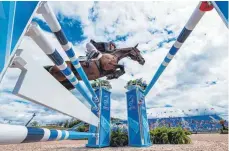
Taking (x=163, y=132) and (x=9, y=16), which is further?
(x=163, y=132)

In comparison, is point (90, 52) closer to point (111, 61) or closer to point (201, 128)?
point (111, 61)

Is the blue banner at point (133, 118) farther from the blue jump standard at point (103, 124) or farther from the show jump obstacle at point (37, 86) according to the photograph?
the show jump obstacle at point (37, 86)

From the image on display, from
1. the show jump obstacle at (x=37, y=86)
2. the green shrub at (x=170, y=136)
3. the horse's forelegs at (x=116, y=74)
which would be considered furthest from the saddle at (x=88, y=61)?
the show jump obstacle at (x=37, y=86)

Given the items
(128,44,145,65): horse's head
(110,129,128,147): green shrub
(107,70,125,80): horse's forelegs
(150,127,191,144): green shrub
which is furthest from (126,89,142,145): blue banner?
(150,127,191,144): green shrub

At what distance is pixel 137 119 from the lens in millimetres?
6609

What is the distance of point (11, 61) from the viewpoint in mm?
640

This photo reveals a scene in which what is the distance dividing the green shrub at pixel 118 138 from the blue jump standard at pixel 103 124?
1.27 ft

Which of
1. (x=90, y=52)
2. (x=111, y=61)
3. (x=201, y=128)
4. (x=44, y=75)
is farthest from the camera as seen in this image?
(x=201, y=128)

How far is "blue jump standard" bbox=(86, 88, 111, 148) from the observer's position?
602 centimetres

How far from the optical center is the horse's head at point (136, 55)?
7.71m

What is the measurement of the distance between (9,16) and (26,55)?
0.13 meters

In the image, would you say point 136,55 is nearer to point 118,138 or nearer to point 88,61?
point 88,61

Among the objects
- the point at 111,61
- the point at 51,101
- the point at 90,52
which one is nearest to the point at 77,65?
the point at 51,101

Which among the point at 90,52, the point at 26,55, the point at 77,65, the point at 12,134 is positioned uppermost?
the point at 90,52
